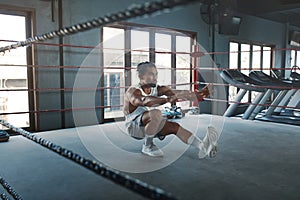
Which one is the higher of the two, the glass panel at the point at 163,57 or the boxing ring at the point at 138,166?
the glass panel at the point at 163,57

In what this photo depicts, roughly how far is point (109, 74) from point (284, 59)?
5685 mm

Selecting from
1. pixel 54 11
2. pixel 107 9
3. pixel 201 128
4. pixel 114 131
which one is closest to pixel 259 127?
pixel 201 128

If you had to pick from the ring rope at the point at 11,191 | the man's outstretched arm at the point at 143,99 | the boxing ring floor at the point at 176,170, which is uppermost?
the man's outstretched arm at the point at 143,99

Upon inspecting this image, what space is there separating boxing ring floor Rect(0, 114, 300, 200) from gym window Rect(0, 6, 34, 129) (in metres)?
0.63

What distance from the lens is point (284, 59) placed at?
8.19 m

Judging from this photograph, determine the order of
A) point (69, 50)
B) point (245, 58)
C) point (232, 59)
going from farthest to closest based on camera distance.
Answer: point (245, 58)
point (232, 59)
point (69, 50)

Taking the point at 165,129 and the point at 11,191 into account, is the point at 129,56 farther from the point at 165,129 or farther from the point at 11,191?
the point at 11,191

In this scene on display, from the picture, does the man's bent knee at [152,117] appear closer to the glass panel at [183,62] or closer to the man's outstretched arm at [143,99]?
the man's outstretched arm at [143,99]

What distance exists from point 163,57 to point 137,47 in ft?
2.45

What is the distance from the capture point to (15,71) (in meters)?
3.98

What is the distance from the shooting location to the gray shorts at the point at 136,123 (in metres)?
2.54

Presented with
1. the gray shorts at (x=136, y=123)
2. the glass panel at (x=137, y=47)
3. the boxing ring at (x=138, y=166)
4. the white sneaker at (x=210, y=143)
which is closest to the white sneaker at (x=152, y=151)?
the boxing ring at (x=138, y=166)

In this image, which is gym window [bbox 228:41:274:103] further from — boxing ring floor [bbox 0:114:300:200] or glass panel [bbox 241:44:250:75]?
boxing ring floor [bbox 0:114:300:200]

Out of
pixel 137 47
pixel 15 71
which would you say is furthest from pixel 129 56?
pixel 15 71
